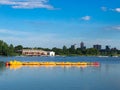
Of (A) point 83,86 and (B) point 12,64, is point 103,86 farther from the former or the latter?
(B) point 12,64

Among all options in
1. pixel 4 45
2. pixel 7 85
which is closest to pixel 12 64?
pixel 7 85

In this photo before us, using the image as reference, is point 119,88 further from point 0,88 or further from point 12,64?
point 12,64

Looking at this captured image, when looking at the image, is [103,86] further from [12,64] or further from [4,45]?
[4,45]

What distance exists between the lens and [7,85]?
141ft

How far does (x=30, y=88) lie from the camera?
132 ft

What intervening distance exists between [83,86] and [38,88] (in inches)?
236

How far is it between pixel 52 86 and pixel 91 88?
16.6 ft

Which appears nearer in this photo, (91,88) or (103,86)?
(91,88)

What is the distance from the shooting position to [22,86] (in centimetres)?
4234

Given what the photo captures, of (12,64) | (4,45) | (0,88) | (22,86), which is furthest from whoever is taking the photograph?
(4,45)

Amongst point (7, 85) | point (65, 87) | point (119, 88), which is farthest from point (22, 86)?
point (119, 88)

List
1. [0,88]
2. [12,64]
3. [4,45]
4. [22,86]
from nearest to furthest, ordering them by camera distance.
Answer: [0,88] → [22,86] → [12,64] → [4,45]

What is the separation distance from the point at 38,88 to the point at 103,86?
27.7 feet

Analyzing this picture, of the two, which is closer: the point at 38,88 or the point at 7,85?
the point at 38,88
